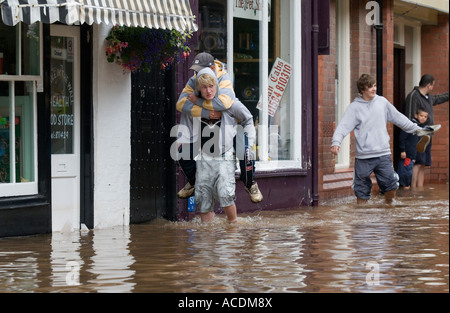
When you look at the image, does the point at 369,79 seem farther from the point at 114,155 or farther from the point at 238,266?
the point at 238,266

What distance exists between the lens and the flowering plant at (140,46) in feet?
41.1

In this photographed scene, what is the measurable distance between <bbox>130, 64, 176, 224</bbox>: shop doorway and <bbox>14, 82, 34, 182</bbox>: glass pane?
4.74ft

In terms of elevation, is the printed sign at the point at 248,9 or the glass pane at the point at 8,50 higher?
the printed sign at the point at 248,9

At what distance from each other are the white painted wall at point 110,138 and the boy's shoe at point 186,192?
2.31ft

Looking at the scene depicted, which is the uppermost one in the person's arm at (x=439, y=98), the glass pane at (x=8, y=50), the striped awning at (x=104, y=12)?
the striped awning at (x=104, y=12)

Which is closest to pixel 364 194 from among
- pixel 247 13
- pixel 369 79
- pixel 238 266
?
pixel 369 79

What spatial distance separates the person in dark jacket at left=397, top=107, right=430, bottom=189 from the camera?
20.0 meters

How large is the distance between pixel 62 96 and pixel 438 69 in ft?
40.5

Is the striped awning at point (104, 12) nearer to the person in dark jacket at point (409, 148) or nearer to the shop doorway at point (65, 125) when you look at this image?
the shop doorway at point (65, 125)

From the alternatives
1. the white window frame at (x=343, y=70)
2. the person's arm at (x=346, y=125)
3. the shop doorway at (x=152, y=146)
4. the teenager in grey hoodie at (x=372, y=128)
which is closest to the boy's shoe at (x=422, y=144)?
the white window frame at (x=343, y=70)

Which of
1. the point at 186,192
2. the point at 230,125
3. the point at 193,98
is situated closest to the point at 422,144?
the point at 186,192

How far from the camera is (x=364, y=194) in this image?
50.6ft

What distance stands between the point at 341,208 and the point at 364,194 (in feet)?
1.54

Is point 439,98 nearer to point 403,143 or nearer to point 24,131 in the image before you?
point 403,143
